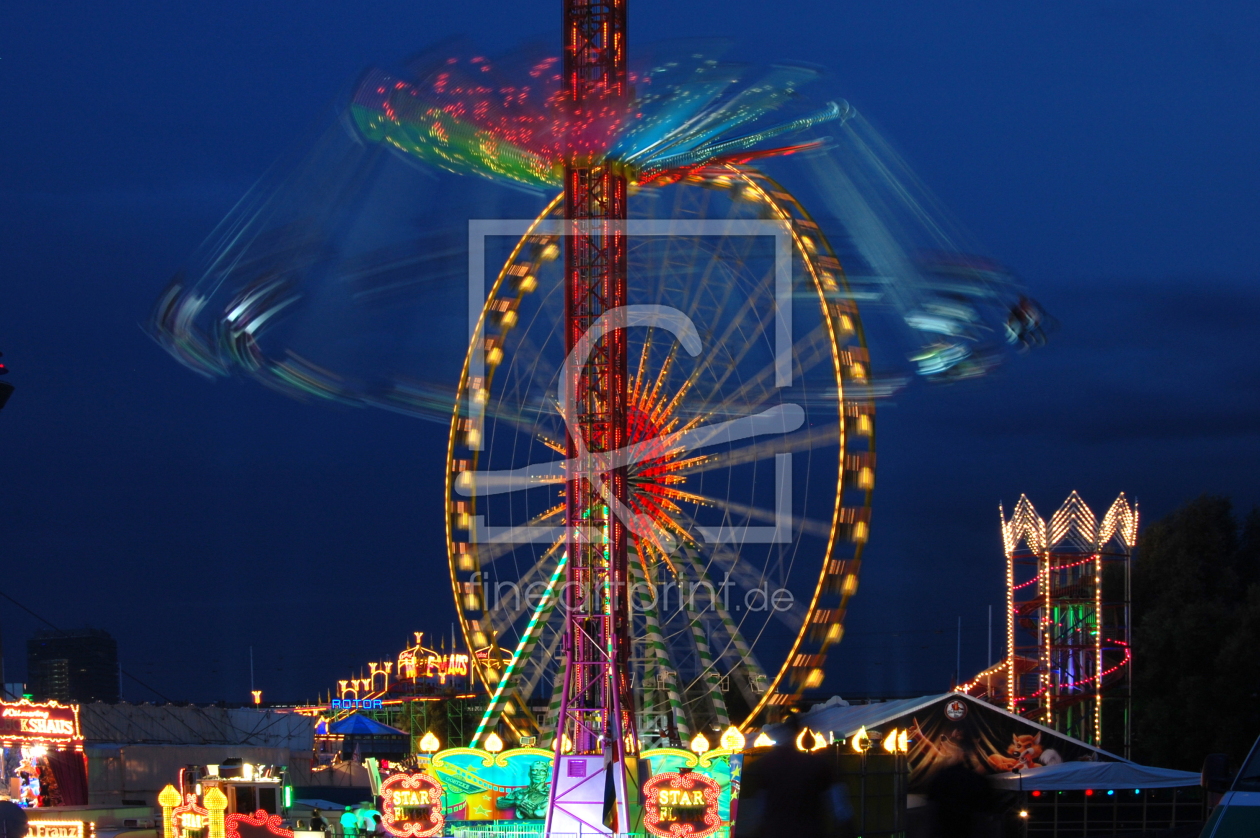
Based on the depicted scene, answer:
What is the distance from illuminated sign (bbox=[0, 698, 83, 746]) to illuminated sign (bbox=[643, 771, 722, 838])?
14.0 metres

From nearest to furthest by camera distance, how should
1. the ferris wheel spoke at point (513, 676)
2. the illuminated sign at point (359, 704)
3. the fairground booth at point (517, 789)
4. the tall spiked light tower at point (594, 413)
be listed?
1. the fairground booth at point (517, 789)
2. the tall spiked light tower at point (594, 413)
3. the ferris wheel spoke at point (513, 676)
4. the illuminated sign at point (359, 704)

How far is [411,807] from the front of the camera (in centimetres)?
2161

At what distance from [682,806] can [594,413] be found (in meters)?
7.42

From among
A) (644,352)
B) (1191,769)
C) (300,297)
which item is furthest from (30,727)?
(1191,769)

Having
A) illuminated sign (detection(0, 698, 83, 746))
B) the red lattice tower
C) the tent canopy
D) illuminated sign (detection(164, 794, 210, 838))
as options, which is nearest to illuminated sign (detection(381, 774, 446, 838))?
illuminated sign (detection(164, 794, 210, 838))

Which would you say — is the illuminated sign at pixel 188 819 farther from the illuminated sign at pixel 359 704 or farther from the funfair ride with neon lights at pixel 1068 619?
the illuminated sign at pixel 359 704

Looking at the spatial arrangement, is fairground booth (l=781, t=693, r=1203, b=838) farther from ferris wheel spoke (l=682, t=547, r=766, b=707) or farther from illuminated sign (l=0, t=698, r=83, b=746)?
illuminated sign (l=0, t=698, r=83, b=746)

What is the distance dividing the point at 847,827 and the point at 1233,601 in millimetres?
39262

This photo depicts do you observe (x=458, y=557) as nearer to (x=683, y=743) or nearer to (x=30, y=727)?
(x=683, y=743)

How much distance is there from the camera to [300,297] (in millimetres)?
22078

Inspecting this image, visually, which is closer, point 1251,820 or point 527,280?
point 1251,820

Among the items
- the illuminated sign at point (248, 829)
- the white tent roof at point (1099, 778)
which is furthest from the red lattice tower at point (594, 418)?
the white tent roof at point (1099, 778)

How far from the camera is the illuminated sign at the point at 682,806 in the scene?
20.7 m

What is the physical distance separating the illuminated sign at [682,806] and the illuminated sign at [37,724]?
549 inches
